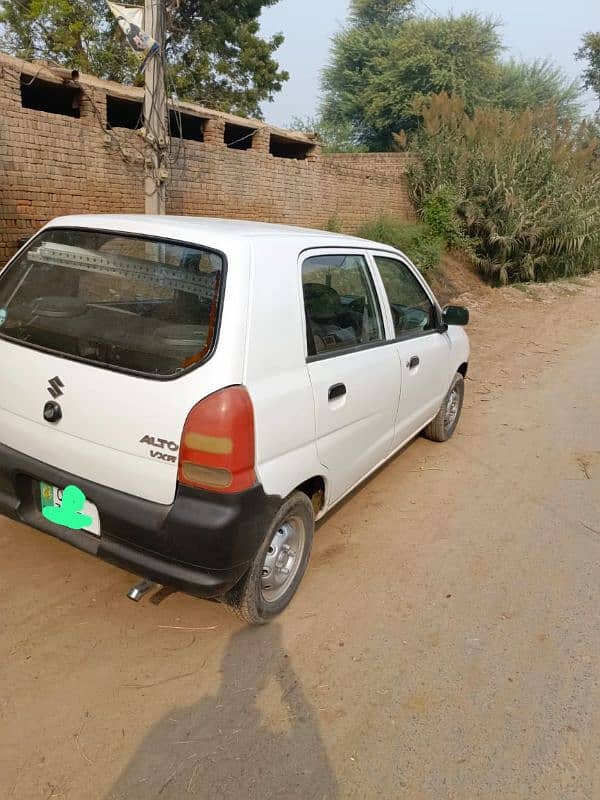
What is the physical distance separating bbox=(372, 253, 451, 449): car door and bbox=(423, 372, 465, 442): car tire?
1.14ft

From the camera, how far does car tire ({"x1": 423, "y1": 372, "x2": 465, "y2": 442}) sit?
4.71m

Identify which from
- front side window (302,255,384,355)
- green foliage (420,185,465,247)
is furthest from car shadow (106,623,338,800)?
green foliage (420,185,465,247)

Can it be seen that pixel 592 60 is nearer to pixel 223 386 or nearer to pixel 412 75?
pixel 412 75

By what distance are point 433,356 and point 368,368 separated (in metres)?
1.13

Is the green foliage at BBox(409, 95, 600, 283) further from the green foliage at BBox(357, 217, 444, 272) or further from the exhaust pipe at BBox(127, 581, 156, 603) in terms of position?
the exhaust pipe at BBox(127, 581, 156, 603)

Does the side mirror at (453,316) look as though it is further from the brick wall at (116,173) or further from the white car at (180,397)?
the brick wall at (116,173)

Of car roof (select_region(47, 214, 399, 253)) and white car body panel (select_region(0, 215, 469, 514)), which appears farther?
car roof (select_region(47, 214, 399, 253))

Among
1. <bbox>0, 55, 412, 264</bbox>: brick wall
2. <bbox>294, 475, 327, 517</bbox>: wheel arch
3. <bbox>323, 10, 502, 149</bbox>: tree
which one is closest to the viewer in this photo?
<bbox>294, 475, 327, 517</bbox>: wheel arch

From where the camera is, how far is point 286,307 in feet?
7.95

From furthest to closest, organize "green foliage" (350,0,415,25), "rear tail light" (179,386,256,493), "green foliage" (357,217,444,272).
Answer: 1. "green foliage" (350,0,415,25)
2. "green foliage" (357,217,444,272)
3. "rear tail light" (179,386,256,493)

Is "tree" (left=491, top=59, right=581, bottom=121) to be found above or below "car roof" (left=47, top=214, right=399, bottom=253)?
above

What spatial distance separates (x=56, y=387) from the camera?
2305 millimetres

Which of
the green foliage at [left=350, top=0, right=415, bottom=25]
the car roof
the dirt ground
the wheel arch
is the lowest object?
the dirt ground

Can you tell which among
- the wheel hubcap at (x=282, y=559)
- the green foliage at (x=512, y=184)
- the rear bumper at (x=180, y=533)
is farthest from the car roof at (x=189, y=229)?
the green foliage at (x=512, y=184)
